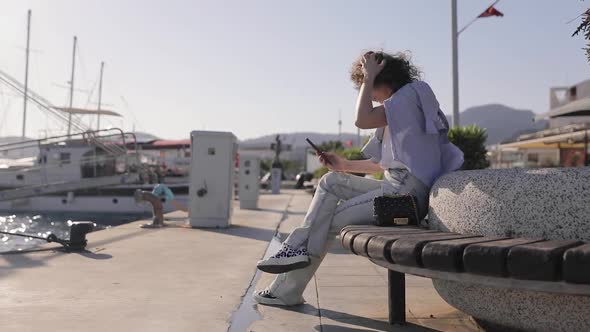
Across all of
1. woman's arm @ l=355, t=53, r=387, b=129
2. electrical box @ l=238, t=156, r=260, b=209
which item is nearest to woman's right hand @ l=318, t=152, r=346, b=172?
woman's arm @ l=355, t=53, r=387, b=129

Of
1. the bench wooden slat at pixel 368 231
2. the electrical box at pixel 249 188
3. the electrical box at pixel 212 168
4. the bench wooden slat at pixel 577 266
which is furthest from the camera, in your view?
the electrical box at pixel 249 188

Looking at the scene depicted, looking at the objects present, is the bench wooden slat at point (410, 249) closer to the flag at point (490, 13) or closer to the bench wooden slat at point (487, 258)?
the bench wooden slat at point (487, 258)

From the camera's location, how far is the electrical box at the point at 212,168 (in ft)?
36.6

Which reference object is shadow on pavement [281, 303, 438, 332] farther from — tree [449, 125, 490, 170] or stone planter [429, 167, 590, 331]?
tree [449, 125, 490, 170]

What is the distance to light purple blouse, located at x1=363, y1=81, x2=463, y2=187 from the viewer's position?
386 cm

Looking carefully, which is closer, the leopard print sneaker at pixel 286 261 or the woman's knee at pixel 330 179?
the leopard print sneaker at pixel 286 261

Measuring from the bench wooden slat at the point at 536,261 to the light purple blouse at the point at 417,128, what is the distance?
4.89 ft

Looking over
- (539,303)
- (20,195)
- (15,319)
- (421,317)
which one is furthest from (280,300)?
(20,195)

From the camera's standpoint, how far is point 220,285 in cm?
547

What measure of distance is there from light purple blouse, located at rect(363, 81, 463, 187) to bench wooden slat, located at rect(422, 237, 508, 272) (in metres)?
1.21

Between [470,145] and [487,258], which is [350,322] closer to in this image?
[487,258]

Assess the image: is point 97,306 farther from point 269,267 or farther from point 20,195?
point 20,195

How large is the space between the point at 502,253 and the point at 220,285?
3411mm

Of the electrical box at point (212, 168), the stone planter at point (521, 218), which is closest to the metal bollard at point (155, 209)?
the electrical box at point (212, 168)
